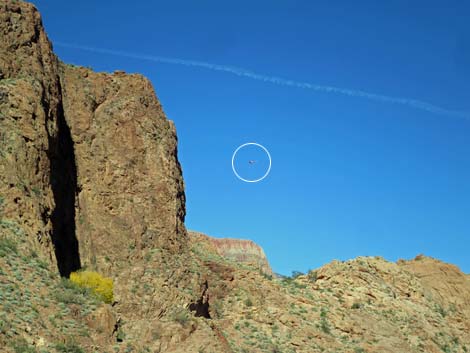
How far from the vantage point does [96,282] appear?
3666cm

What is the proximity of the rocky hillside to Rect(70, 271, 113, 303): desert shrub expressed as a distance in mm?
645


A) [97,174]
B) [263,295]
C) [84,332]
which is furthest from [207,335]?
[263,295]

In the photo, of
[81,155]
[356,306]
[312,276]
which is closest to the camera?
[81,155]

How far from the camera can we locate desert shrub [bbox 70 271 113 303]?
3566cm

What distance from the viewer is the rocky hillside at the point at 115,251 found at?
99.6 ft

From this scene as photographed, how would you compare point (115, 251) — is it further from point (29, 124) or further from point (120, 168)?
point (29, 124)

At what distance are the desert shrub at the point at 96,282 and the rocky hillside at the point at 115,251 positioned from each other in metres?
0.64

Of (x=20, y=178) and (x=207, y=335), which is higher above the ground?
(x=20, y=178)

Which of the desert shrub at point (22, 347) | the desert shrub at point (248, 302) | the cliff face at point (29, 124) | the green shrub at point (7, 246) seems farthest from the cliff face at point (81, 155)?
the desert shrub at point (248, 302)

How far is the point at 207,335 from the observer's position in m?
37.1

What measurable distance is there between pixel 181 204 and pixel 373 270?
2841 cm

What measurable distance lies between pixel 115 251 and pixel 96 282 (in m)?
3.93

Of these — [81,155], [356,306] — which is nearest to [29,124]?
[81,155]

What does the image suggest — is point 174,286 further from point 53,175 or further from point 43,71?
point 43,71
